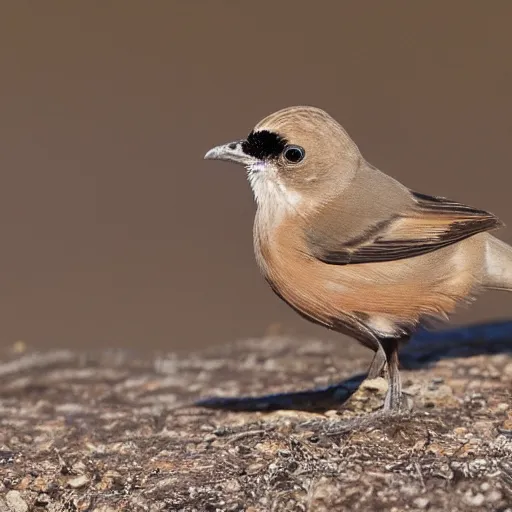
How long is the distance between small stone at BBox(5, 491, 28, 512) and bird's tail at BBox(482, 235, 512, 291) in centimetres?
292

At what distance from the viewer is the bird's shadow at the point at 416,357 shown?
713cm

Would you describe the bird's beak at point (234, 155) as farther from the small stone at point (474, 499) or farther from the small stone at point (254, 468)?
the small stone at point (474, 499)

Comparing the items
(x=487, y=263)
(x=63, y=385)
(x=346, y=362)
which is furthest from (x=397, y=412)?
(x=63, y=385)

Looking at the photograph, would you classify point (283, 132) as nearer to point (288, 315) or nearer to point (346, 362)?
point (346, 362)

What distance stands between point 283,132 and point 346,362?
102 inches

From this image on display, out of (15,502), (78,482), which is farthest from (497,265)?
→ (15,502)

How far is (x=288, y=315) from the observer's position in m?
13.4

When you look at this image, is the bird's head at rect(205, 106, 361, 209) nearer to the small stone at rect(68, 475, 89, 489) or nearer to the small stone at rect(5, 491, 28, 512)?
the small stone at rect(68, 475, 89, 489)

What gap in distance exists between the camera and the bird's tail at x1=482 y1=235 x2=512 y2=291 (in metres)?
6.50

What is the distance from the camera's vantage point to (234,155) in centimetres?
649

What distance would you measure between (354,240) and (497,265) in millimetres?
904

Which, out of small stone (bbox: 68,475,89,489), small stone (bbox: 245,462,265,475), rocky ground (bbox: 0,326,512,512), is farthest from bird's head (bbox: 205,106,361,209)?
small stone (bbox: 68,475,89,489)

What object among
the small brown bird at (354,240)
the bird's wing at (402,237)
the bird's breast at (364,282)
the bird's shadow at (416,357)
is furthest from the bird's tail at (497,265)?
the bird's shadow at (416,357)

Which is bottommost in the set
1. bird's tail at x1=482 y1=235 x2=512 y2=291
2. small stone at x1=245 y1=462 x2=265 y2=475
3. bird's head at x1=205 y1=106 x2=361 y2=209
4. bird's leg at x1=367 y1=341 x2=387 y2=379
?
small stone at x1=245 y1=462 x2=265 y2=475
